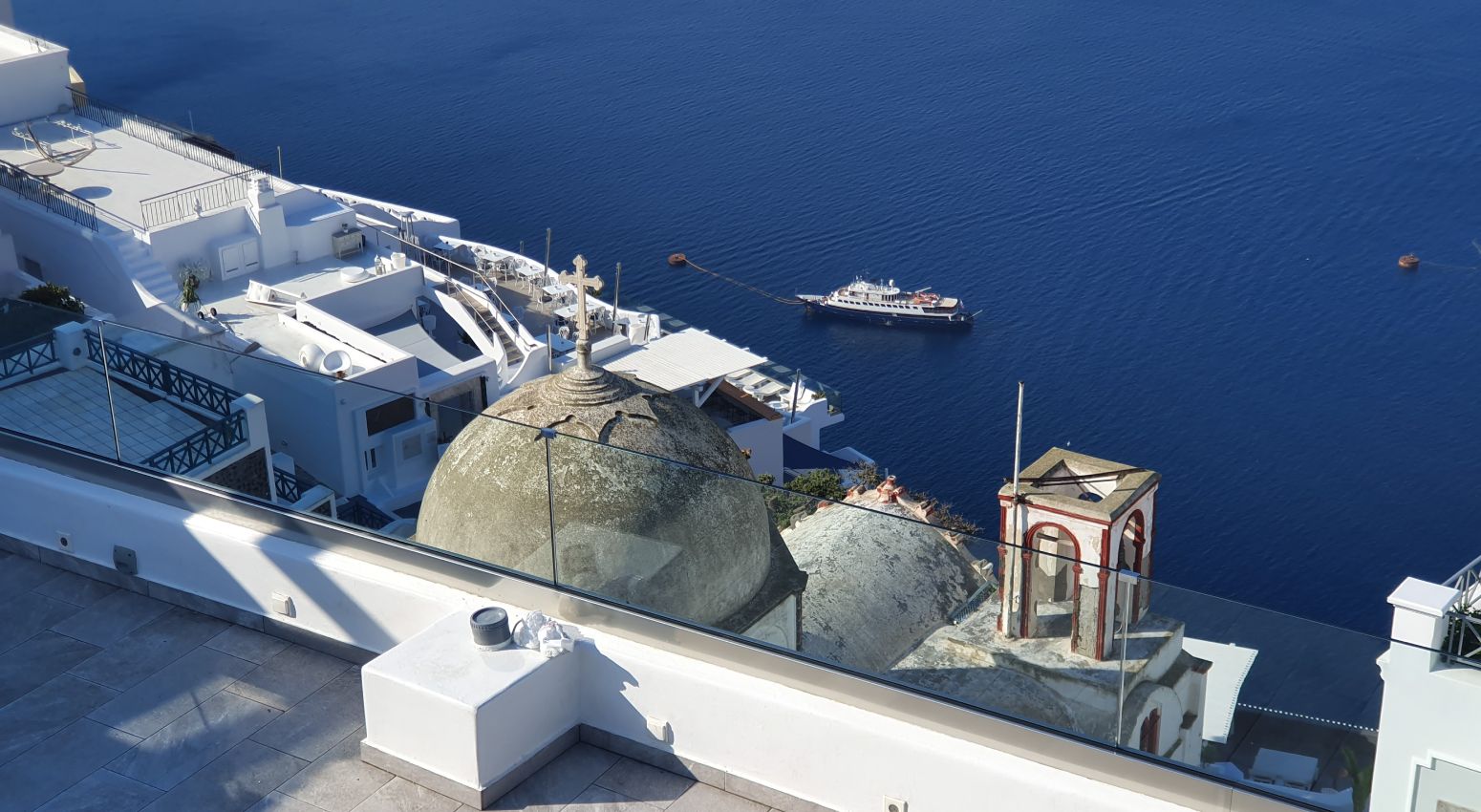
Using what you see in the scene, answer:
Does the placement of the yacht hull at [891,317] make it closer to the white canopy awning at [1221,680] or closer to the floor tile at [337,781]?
the floor tile at [337,781]

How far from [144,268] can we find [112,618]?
2531 cm

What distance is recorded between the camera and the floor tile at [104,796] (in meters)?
5.71

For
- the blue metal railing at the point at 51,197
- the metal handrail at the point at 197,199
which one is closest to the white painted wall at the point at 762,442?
the metal handrail at the point at 197,199

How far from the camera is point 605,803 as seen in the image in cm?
577

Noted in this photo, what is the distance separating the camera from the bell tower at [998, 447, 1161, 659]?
537cm

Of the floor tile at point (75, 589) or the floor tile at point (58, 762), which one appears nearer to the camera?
the floor tile at point (58, 762)

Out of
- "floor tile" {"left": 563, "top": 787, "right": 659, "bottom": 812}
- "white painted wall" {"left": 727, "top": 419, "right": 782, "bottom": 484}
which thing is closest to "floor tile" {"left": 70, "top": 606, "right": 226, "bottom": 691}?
"floor tile" {"left": 563, "top": 787, "right": 659, "bottom": 812}

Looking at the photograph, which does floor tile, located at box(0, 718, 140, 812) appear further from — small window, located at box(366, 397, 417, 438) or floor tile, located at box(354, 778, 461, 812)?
small window, located at box(366, 397, 417, 438)

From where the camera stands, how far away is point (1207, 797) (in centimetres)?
514

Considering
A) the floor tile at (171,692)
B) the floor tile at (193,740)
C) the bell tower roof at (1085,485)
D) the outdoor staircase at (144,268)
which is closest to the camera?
the floor tile at (193,740)

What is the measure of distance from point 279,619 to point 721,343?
94.5ft

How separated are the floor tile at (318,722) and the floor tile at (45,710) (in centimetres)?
78

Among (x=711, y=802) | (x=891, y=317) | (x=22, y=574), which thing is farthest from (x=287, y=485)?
(x=891, y=317)

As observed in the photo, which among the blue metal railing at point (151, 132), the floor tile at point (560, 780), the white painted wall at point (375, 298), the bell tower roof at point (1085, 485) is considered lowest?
the white painted wall at point (375, 298)
